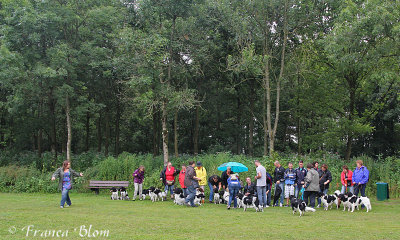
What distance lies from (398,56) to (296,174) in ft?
27.4

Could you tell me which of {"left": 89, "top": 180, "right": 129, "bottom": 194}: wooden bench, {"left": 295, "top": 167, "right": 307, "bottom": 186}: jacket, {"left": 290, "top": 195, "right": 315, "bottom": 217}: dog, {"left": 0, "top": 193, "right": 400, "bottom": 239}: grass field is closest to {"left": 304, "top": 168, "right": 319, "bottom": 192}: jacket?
{"left": 295, "top": 167, "right": 307, "bottom": 186}: jacket

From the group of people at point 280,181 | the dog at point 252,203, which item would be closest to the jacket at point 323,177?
the group of people at point 280,181

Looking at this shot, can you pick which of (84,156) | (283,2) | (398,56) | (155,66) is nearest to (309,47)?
(283,2)

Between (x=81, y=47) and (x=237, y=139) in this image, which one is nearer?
(x=81, y=47)

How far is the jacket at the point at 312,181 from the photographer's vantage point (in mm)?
12438

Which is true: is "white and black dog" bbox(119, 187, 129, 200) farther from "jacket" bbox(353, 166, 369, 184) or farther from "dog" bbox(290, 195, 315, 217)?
"jacket" bbox(353, 166, 369, 184)

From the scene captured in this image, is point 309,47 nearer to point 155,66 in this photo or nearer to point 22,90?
point 155,66

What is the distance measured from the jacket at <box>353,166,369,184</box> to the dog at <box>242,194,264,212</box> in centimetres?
402

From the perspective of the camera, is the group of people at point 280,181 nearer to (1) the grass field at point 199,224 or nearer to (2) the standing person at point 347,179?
(2) the standing person at point 347,179

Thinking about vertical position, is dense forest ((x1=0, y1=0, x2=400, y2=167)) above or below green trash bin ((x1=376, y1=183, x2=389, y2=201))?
above

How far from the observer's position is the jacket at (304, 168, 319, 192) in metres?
12.4

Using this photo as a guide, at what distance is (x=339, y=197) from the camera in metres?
12.6

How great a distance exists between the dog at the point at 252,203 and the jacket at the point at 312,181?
1.82 m

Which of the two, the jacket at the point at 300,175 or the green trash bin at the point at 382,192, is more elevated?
the jacket at the point at 300,175
